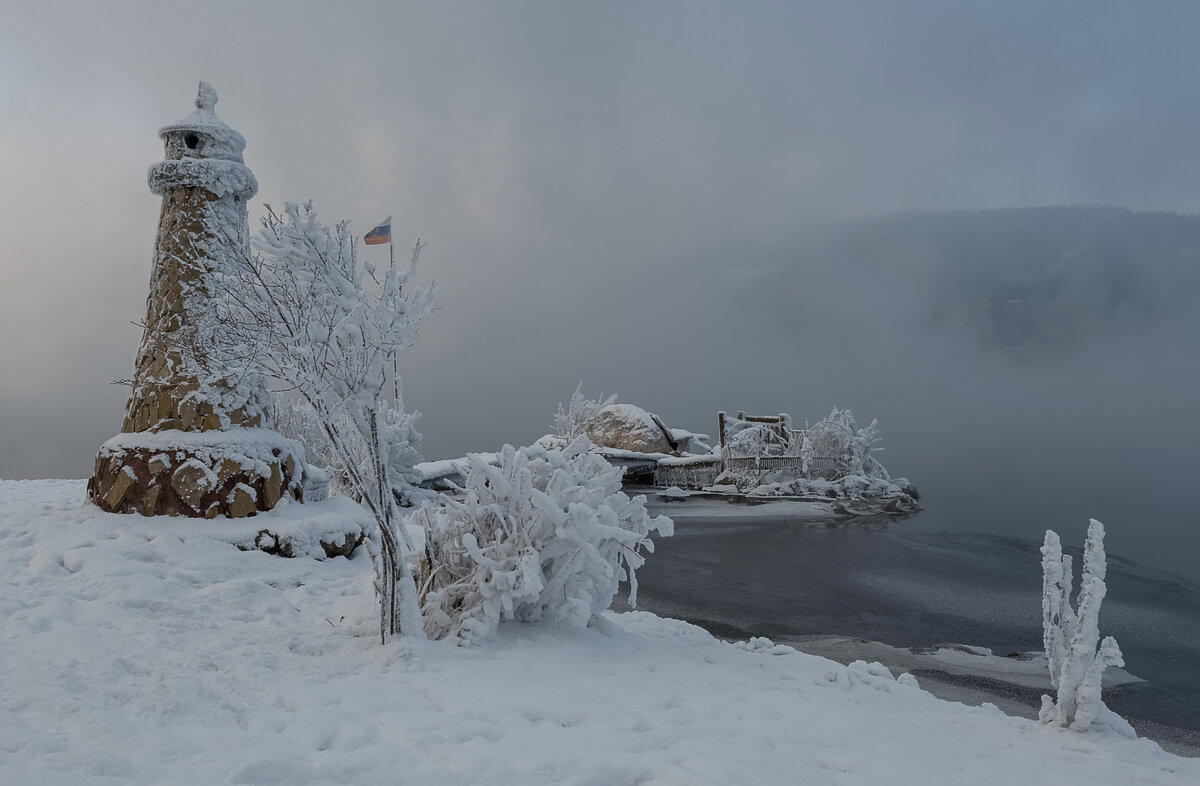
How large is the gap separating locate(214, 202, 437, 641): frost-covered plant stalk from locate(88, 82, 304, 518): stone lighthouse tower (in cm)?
307

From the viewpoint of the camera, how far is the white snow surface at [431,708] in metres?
3.19

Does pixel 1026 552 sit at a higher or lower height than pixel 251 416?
lower

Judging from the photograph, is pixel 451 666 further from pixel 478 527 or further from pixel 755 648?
pixel 755 648

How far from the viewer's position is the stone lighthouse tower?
7.71 meters

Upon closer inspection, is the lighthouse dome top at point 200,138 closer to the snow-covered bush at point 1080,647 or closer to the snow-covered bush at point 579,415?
the snow-covered bush at point 1080,647

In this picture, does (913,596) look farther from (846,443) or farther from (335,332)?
(846,443)

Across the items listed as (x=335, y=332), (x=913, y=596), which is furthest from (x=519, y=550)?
(x=913, y=596)

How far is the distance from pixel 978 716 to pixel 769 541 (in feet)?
29.6

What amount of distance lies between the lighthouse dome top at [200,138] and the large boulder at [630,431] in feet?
68.2

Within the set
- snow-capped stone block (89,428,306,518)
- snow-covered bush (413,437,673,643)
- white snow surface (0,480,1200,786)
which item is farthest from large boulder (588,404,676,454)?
white snow surface (0,480,1200,786)

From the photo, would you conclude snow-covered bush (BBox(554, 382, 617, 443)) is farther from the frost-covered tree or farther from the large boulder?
the frost-covered tree

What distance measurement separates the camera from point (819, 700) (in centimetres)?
460

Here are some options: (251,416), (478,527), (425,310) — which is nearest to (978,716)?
(478,527)

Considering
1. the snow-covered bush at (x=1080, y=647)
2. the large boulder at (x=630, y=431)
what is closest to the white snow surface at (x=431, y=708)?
the snow-covered bush at (x=1080, y=647)
